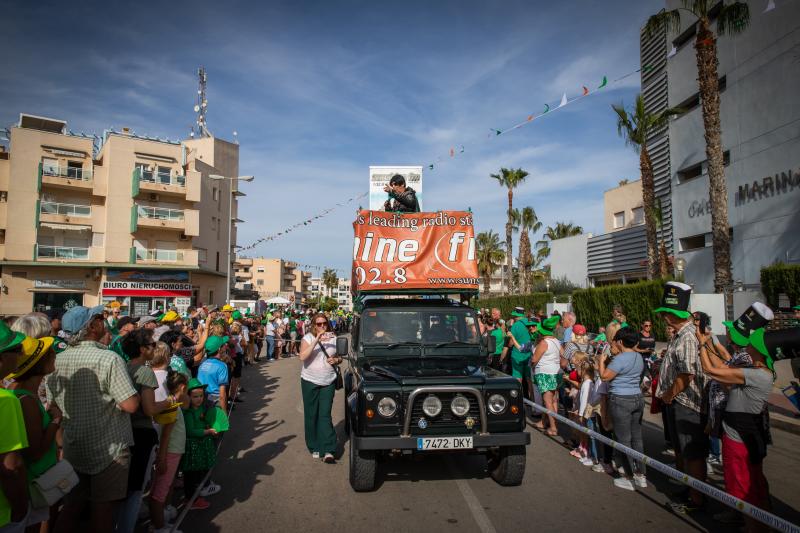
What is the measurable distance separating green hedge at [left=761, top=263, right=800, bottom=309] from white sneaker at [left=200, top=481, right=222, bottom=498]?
663 inches

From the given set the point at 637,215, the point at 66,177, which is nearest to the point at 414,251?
the point at 637,215

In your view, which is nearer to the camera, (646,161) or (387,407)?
(387,407)

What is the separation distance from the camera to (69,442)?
10.9 feet

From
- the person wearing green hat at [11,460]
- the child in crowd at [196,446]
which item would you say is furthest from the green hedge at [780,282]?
the person wearing green hat at [11,460]

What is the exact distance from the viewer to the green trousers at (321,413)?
6375 mm

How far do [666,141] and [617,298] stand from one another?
340 inches

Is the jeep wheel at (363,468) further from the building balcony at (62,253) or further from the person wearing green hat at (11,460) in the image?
the building balcony at (62,253)

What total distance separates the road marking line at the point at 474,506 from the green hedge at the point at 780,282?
14.5 meters

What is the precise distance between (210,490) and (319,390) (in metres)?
1.72

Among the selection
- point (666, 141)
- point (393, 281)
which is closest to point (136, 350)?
point (393, 281)

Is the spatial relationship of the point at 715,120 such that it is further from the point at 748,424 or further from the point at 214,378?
the point at 214,378

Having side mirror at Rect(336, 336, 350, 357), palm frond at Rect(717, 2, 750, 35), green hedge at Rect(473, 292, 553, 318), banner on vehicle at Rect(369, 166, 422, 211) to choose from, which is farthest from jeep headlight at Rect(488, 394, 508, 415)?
green hedge at Rect(473, 292, 553, 318)

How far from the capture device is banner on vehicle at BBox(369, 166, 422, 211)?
16.1 m

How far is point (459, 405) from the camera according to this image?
16.5 ft
